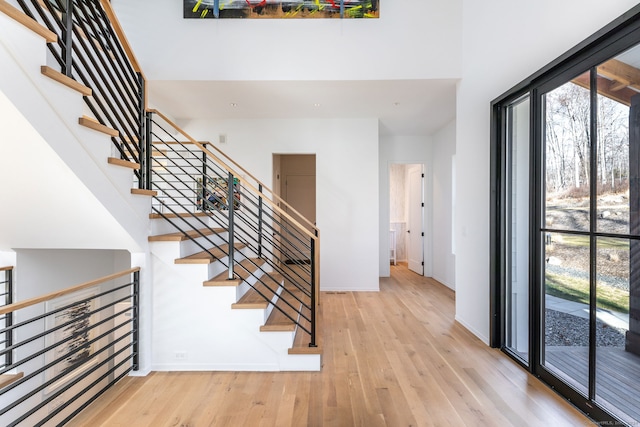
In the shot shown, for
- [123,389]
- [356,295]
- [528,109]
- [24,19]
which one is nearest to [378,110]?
[528,109]

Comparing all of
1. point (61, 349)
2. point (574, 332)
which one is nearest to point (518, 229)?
point (574, 332)

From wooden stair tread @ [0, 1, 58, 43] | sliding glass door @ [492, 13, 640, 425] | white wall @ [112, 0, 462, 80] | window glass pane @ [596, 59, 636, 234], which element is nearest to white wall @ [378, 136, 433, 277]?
white wall @ [112, 0, 462, 80]

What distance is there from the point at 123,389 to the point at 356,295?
3.15 metres

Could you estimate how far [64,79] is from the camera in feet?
5.33

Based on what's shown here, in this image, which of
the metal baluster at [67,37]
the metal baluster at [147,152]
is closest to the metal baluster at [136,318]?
the metal baluster at [147,152]

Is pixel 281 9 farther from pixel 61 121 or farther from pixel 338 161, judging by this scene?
pixel 61 121

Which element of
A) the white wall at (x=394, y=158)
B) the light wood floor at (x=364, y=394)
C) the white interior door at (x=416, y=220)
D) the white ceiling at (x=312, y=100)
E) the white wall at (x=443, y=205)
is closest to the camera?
the light wood floor at (x=364, y=394)

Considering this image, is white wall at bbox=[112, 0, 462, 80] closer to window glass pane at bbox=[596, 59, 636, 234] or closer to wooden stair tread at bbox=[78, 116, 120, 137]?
wooden stair tread at bbox=[78, 116, 120, 137]

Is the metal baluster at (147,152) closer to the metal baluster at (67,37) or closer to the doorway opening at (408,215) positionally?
the metal baluster at (67,37)

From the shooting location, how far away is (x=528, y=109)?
98.3 inches

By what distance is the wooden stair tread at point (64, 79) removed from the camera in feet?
4.98

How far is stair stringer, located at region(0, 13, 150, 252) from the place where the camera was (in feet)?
4.48

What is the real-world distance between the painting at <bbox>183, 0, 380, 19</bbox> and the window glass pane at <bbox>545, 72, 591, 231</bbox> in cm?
228

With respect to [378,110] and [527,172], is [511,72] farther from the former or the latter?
[378,110]
